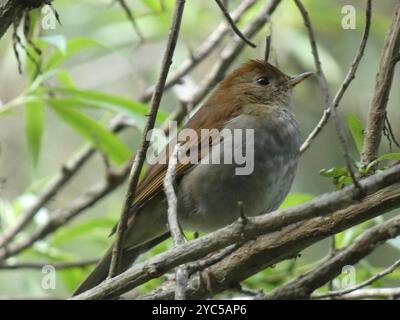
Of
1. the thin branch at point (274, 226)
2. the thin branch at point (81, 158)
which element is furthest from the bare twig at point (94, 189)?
the thin branch at point (274, 226)

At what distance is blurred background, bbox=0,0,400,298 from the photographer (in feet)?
18.0

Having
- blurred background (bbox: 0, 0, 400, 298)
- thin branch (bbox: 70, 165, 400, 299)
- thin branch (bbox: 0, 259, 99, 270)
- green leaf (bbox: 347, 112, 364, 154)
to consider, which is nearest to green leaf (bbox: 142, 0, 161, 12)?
blurred background (bbox: 0, 0, 400, 298)

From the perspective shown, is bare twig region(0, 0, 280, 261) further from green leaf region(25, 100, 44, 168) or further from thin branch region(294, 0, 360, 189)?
thin branch region(294, 0, 360, 189)

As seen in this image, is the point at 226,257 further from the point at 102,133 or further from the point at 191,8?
the point at 191,8

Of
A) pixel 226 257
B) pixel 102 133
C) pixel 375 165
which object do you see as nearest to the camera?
pixel 375 165

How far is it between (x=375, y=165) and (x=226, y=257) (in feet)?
2.68

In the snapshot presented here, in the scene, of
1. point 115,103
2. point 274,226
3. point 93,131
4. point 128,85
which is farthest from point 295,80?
point 128,85

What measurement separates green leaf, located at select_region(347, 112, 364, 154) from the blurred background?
158 cm

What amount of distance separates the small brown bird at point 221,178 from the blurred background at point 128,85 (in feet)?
1.11

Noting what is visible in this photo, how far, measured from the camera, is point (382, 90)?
362 centimetres

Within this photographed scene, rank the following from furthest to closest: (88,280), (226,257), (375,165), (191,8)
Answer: (191,8) < (88,280) < (226,257) < (375,165)

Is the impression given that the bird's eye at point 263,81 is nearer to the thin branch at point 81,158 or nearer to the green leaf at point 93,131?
the thin branch at point 81,158
